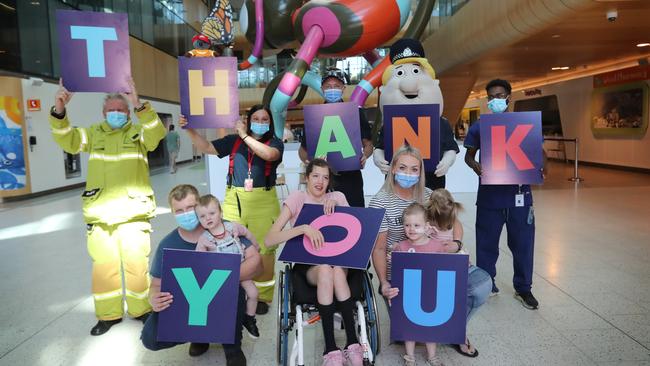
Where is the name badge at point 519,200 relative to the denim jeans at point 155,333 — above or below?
above

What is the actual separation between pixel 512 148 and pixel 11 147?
859 centimetres

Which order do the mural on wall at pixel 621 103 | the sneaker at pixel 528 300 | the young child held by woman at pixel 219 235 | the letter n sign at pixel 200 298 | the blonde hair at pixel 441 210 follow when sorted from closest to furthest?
the letter n sign at pixel 200 298 < the young child held by woman at pixel 219 235 < the blonde hair at pixel 441 210 < the sneaker at pixel 528 300 < the mural on wall at pixel 621 103

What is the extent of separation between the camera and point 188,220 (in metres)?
2.12

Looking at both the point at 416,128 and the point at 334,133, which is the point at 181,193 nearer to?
the point at 334,133

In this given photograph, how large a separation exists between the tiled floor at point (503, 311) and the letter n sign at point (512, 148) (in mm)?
844

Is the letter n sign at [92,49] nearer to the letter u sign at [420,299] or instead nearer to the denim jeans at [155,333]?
the denim jeans at [155,333]

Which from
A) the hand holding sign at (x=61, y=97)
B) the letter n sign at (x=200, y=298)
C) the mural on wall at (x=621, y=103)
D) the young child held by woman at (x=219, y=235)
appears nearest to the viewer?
the letter n sign at (x=200, y=298)

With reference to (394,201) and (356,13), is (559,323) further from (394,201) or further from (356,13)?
(356,13)

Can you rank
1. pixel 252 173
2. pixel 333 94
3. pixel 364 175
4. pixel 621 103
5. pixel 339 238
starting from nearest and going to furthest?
pixel 339 238 → pixel 252 173 → pixel 333 94 → pixel 364 175 → pixel 621 103

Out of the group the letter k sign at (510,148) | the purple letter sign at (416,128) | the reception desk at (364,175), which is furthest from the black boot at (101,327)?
the reception desk at (364,175)

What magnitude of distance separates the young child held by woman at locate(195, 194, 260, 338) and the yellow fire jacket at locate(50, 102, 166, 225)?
0.66 m

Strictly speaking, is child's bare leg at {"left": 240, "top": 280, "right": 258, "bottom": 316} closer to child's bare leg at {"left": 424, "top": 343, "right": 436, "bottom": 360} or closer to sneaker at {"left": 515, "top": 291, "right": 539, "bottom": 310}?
child's bare leg at {"left": 424, "top": 343, "right": 436, "bottom": 360}

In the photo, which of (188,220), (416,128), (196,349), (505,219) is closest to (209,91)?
(188,220)

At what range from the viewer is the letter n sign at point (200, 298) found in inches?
76.5
